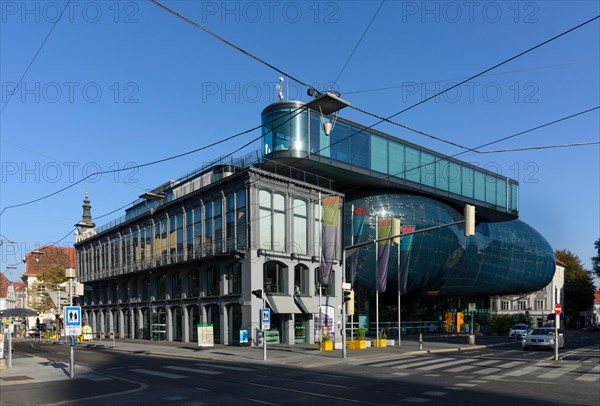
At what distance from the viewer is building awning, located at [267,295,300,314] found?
3872 centimetres

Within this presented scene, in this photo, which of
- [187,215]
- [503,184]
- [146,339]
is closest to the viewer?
[187,215]

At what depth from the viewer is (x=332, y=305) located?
4441cm

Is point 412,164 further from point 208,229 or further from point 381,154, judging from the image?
point 208,229

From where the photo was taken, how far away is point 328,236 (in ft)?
128

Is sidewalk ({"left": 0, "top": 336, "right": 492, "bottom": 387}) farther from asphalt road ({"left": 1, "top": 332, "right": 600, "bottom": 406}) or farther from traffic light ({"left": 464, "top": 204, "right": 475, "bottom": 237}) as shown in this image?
traffic light ({"left": 464, "top": 204, "right": 475, "bottom": 237})

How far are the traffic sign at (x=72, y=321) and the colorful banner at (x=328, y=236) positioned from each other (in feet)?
69.0

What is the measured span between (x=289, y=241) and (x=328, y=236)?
4.02 meters

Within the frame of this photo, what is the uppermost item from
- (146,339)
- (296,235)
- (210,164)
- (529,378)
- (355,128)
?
(355,128)

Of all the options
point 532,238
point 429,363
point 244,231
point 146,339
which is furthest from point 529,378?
point 532,238

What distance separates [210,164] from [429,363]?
28.6m

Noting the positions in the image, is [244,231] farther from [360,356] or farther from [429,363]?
[429,363]

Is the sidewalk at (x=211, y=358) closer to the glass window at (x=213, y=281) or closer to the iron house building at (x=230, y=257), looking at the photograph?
the iron house building at (x=230, y=257)

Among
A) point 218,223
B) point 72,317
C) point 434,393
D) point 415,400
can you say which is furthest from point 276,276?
point 415,400

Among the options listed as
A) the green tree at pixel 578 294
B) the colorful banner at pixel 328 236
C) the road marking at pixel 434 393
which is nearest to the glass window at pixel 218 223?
the colorful banner at pixel 328 236
